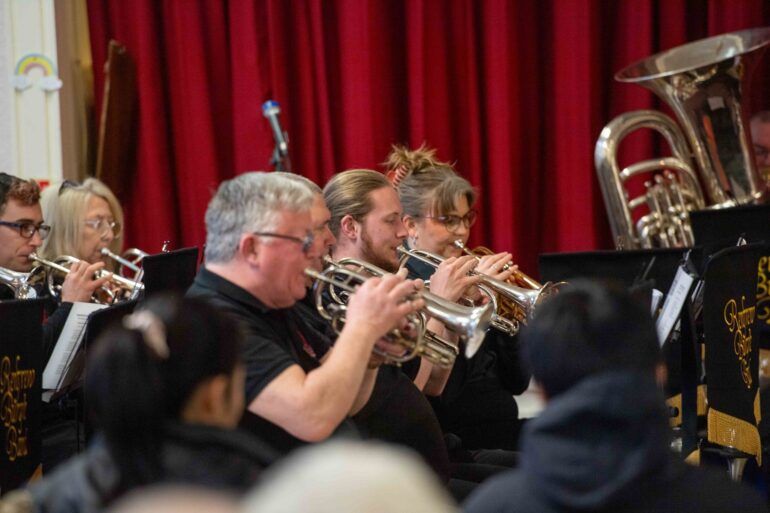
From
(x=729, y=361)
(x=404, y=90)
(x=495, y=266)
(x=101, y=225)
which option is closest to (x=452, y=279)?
(x=495, y=266)

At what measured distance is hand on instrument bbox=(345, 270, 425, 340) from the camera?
2.34 meters

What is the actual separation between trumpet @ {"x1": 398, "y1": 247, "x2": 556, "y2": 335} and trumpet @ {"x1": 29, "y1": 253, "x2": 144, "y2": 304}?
3.79 ft

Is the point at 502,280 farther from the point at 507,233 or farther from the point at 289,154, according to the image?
the point at 289,154

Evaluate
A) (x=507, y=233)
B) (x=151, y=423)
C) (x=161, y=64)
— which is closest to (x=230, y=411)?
(x=151, y=423)

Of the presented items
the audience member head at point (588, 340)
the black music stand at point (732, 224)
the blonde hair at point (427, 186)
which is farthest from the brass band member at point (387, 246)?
the audience member head at point (588, 340)

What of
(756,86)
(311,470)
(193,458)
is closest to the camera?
(311,470)

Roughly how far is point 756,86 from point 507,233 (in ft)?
4.88

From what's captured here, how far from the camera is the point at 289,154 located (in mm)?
5512

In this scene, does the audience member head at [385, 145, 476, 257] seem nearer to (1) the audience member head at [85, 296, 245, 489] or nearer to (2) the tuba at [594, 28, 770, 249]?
(2) the tuba at [594, 28, 770, 249]

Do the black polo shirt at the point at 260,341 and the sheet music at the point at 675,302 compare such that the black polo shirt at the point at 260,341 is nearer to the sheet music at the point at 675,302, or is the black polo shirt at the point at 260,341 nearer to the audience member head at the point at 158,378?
the audience member head at the point at 158,378

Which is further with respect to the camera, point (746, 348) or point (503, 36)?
point (503, 36)

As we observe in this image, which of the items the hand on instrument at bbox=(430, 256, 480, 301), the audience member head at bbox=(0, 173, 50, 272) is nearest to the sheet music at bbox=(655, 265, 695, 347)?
the hand on instrument at bbox=(430, 256, 480, 301)

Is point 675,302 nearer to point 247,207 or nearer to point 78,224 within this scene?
point 247,207

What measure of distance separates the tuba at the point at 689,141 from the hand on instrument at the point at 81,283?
2159 mm
